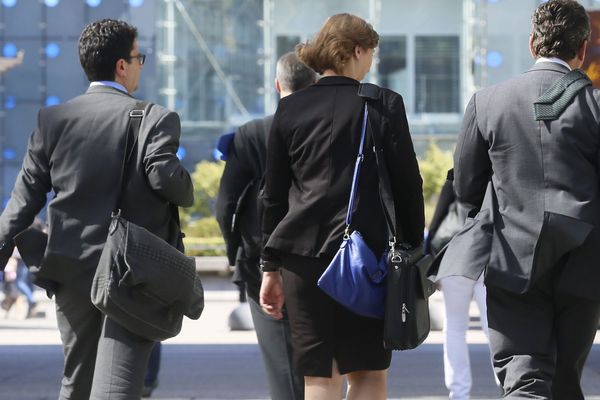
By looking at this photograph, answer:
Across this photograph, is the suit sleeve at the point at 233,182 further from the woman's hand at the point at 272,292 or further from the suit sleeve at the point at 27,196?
the woman's hand at the point at 272,292

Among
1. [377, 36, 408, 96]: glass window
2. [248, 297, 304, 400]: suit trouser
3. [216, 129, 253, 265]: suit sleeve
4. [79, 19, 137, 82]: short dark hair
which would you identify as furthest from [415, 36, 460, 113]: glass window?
[79, 19, 137, 82]: short dark hair

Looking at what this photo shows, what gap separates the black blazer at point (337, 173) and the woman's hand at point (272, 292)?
13cm

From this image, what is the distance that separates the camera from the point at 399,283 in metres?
4.50

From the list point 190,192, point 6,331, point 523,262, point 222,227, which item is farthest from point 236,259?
point 6,331

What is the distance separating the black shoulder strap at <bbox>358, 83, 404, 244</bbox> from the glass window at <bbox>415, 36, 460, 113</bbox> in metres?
25.9

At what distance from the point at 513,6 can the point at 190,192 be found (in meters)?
25.2

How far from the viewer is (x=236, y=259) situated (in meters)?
6.27

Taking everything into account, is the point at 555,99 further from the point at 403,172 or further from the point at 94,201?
the point at 94,201

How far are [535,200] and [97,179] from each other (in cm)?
175

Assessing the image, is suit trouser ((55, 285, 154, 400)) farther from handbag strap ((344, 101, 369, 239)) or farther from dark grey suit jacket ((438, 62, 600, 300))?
dark grey suit jacket ((438, 62, 600, 300))

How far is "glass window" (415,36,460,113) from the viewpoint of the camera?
3047 cm

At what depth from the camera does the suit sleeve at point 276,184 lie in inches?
187

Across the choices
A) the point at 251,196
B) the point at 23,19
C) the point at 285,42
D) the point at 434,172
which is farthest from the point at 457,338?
the point at 23,19

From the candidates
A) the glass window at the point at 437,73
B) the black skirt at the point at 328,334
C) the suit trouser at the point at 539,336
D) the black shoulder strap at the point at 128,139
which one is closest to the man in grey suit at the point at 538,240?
the suit trouser at the point at 539,336
